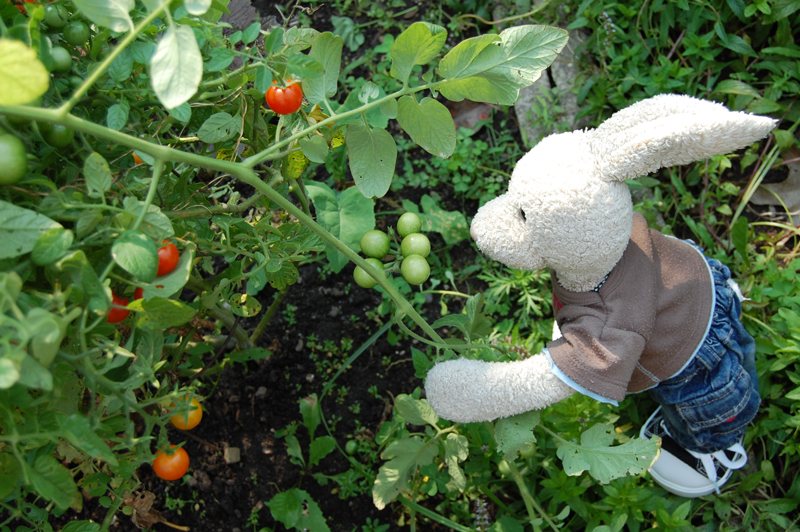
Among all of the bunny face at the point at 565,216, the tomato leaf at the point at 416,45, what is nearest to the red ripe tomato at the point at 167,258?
the tomato leaf at the point at 416,45

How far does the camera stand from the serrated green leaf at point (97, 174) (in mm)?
652

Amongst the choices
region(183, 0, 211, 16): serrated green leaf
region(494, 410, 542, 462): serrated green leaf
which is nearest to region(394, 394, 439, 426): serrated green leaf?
region(494, 410, 542, 462): serrated green leaf

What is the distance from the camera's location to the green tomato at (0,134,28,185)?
592 millimetres

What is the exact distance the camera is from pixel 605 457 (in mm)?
1006

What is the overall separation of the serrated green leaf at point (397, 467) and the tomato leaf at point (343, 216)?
456mm

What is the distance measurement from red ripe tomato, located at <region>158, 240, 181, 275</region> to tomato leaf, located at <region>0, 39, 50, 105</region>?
0.88 ft

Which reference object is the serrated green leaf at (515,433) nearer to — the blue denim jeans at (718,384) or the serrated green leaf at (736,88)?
the blue denim jeans at (718,384)

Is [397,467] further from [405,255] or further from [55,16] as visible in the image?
[55,16]

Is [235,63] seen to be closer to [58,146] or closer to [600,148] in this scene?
[58,146]

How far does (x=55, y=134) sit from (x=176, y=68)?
0.24 metres

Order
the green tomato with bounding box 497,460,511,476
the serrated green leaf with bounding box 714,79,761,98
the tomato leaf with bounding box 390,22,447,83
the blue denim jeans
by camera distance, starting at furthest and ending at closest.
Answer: the serrated green leaf with bounding box 714,79,761,98, the green tomato with bounding box 497,460,511,476, the blue denim jeans, the tomato leaf with bounding box 390,22,447,83

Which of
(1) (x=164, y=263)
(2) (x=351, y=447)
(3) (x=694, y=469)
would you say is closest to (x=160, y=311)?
(1) (x=164, y=263)

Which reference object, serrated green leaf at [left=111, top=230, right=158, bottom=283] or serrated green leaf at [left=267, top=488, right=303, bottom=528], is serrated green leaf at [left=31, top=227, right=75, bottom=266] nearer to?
serrated green leaf at [left=111, top=230, right=158, bottom=283]

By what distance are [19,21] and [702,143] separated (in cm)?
106
